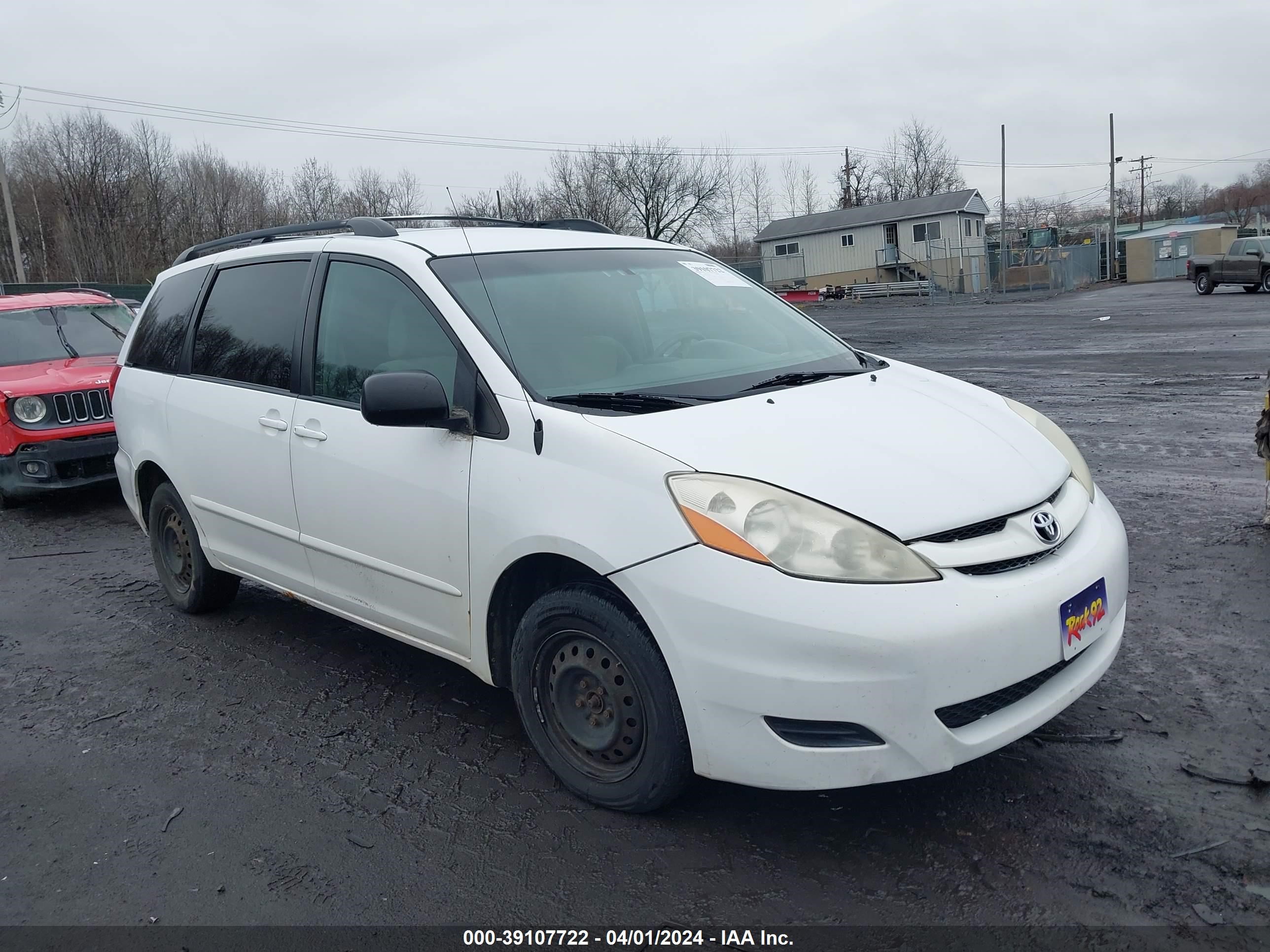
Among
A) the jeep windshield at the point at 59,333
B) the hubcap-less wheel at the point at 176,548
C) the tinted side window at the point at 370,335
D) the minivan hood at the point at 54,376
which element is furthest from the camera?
the jeep windshield at the point at 59,333

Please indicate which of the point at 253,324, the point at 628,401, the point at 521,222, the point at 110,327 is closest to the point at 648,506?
the point at 628,401

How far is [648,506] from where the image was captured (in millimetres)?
2891

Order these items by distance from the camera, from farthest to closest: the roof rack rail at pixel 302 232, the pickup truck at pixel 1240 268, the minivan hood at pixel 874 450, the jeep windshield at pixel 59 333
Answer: the pickup truck at pixel 1240 268 → the jeep windshield at pixel 59 333 → the roof rack rail at pixel 302 232 → the minivan hood at pixel 874 450

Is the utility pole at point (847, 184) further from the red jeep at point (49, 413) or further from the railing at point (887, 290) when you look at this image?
the red jeep at point (49, 413)

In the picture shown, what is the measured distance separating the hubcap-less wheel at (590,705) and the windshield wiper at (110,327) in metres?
8.46

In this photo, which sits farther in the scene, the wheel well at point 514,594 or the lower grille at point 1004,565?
the wheel well at point 514,594

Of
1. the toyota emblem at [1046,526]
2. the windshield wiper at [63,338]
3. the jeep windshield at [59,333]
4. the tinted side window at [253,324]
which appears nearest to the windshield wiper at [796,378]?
the toyota emblem at [1046,526]

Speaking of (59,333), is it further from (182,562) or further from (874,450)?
(874,450)

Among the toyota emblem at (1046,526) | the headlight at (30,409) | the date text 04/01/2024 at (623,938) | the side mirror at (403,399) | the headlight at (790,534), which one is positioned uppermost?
the side mirror at (403,399)

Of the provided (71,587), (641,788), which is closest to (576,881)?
(641,788)

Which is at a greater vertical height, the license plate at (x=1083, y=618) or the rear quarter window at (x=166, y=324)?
the rear quarter window at (x=166, y=324)

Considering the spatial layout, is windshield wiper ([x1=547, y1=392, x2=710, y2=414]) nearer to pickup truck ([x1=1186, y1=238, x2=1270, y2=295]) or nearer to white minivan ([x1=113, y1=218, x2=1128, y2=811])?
white minivan ([x1=113, y1=218, x2=1128, y2=811])

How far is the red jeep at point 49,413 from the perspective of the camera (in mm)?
8336

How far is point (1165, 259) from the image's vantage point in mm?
55094
